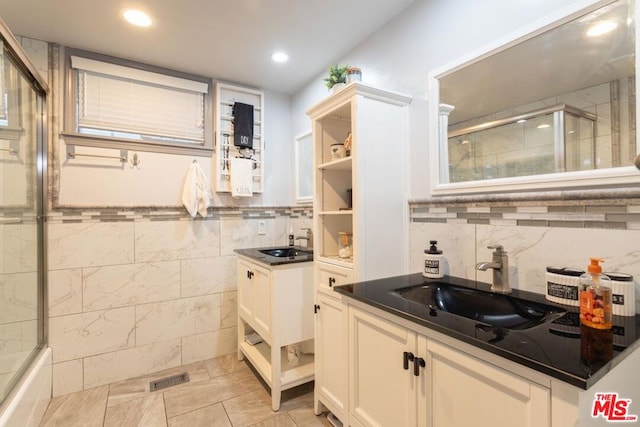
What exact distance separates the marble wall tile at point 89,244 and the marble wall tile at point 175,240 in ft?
0.27

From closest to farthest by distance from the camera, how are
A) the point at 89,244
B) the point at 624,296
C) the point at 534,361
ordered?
the point at 534,361 < the point at 624,296 < the point at 89,244

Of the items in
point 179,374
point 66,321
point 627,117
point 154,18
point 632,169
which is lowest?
point 179,374

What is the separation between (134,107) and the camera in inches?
95.6

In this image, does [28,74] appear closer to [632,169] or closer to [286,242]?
[286,242]

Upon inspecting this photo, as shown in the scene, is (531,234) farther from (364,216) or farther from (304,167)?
(304,167)

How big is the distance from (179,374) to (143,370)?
30 centimetres

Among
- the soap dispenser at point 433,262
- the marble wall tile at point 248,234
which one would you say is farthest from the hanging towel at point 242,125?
the soap dispenser at point 433,262

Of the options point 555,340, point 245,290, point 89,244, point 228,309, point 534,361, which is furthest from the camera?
point 228,309

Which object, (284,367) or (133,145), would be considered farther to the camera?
(133,145)

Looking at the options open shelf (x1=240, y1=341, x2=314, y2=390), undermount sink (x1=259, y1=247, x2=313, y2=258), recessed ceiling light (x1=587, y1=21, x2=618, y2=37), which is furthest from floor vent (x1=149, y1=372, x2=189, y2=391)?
recessed ceiling light (x1=587, y1=21, x2=618, y2=37)

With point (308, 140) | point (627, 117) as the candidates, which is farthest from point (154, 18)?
point (627, 117)

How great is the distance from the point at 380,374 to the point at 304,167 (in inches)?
80.2

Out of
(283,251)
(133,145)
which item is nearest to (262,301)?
(283,251)

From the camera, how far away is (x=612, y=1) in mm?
1069
